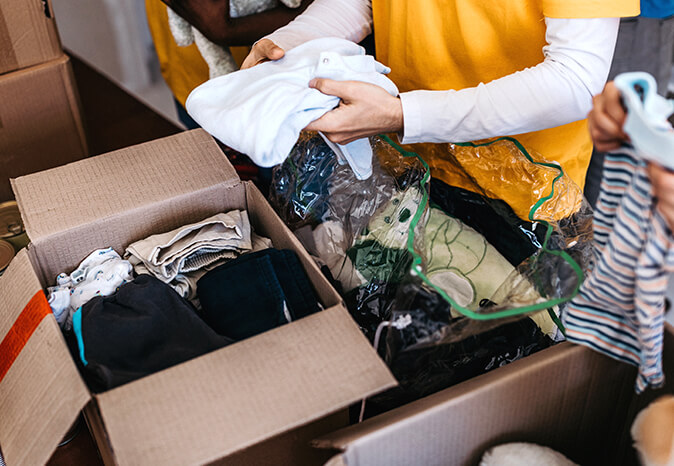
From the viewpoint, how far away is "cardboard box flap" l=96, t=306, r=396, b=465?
1.91ft

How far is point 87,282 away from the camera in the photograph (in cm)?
85

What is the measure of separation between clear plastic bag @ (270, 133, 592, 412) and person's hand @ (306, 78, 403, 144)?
9 centimetres

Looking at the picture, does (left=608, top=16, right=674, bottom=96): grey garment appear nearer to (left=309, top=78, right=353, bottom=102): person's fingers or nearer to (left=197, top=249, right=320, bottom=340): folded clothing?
(left=309, top=78, right=353, bottom=102): person's fingers

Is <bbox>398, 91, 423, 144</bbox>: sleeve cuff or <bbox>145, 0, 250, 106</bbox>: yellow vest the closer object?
<bbox>398, 91, 423, 144</bbox>: sleeve cuff

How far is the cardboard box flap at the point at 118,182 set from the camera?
869mm

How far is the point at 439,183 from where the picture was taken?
98 cm

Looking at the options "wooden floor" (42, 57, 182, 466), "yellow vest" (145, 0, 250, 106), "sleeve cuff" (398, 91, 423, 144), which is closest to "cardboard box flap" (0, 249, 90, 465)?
"sleeve cuff" (398, 91, 423, 144)

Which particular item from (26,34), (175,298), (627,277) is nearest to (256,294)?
(175,298)

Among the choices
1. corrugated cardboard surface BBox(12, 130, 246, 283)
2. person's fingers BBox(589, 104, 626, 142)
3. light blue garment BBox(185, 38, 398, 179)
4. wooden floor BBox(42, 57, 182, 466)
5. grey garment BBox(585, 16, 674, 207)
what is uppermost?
person's fingers BBox(589, 104, 626, 142)

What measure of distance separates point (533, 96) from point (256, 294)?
438mm

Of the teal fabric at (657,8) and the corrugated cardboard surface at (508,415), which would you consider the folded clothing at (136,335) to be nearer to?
the corrugated cardboard surface at (508,415)

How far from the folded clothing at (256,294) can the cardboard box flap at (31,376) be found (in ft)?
0.59

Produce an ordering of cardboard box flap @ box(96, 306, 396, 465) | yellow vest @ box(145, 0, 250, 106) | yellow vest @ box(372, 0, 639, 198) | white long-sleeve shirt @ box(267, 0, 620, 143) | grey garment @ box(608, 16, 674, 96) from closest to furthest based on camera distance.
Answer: cardboard box flap @ box(96, 306, 396, 465), white long-sleeve shirt @ box(267, 0, 620, 143), yellow vest @ box(372, 0, 639, 198), grey garment @ box(608, 16, 674, 96), yellow vest @ box(145, 0, 250, 106)

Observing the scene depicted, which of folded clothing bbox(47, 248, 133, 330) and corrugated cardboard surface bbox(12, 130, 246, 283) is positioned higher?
corrugated cardboard surface bbox(12, 130, 246, 283)
